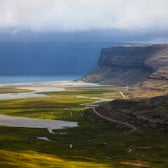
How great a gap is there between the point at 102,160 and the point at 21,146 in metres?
38.4

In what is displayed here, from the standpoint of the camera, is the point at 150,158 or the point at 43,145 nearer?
the point at 150,158

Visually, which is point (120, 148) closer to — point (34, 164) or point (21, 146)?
point (21, 146)

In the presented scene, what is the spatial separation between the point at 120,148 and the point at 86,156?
95.7 feet

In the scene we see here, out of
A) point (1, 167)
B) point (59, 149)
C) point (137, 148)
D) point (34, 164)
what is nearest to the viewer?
point (1, 167)

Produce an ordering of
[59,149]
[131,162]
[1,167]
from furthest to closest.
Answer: [59,149] → [131,162] → [1,167]

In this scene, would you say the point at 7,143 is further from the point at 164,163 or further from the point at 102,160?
the point at 164,163

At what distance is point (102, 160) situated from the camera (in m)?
161

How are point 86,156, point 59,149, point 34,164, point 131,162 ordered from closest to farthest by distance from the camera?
point 34,164, point 131,162, point 86,156, point 59,149

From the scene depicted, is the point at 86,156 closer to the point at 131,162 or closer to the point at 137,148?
the point at 131,162

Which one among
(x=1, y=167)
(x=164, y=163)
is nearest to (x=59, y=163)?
(x=1, y=167)

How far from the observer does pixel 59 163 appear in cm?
14362

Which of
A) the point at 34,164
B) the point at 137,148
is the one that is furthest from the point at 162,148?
the point at 34,164

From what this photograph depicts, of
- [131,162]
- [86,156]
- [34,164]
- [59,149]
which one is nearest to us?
[34,164]

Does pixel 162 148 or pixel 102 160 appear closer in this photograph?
pixel 102 160
